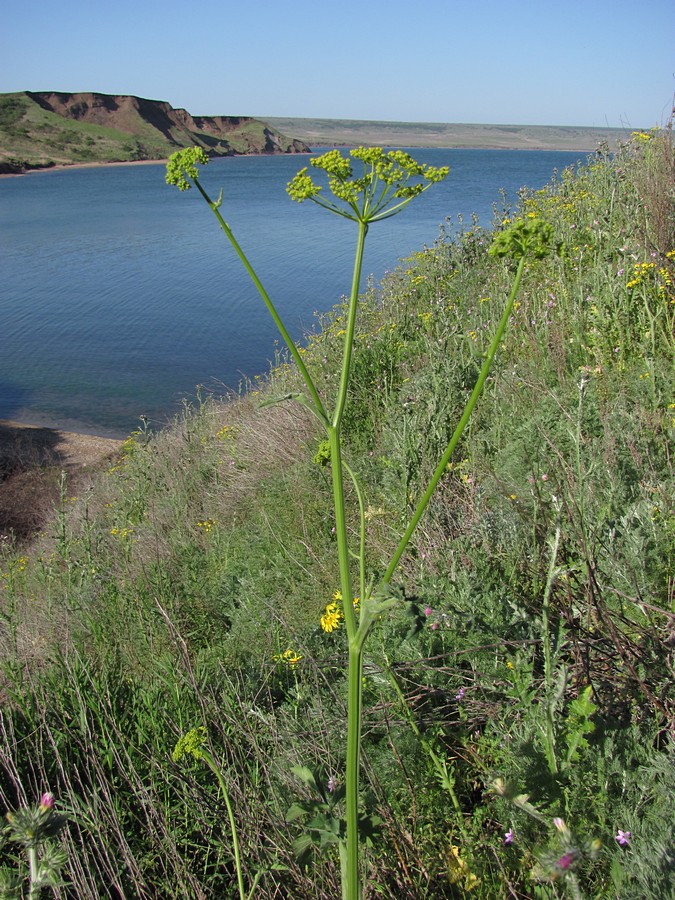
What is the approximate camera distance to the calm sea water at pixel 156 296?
15.5 metres

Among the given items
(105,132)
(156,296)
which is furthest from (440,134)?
(156,296)

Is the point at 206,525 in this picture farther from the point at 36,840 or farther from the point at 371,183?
the point at 36,840

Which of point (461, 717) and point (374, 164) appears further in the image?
point (461, 717)

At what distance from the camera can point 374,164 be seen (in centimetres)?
139

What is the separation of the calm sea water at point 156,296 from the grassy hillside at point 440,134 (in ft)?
375

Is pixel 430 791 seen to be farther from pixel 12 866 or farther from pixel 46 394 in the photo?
pixel 46 394

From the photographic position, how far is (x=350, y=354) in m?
1.10

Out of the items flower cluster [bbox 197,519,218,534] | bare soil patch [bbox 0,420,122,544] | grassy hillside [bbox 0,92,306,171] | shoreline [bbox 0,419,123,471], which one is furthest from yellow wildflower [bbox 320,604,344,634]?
grassy hillside [bbox 0,92,306,171]

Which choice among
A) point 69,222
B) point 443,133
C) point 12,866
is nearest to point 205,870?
point 12,866

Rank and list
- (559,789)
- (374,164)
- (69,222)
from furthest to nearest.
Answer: (69,222), (559,789), (374,164)

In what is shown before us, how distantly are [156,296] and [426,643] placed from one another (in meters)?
21.0

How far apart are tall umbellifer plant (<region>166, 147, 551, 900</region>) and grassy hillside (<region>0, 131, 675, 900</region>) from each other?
0.17 m

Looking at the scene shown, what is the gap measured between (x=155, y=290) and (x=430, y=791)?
2225 centimetres

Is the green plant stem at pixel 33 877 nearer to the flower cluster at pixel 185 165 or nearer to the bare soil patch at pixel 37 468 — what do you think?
the flower cluster at pixel 185 165
